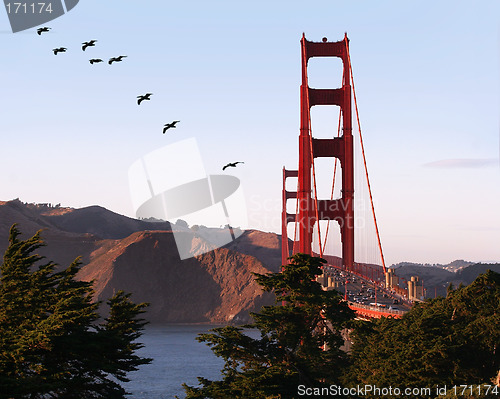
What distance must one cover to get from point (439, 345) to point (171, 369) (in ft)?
248

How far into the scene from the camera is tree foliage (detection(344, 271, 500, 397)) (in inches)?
1134

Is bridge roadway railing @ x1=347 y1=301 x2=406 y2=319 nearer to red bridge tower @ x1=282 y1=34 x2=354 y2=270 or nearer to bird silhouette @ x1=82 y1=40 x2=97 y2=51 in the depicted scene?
red bridge tower @ x1=282 y1=34 x2=354 y2=270

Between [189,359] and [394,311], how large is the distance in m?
66.1

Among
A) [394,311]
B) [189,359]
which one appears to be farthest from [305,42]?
[189,359]

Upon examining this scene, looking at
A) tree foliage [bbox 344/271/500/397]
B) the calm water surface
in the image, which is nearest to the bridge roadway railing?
tree foliage [bbox 344/271/500/397]

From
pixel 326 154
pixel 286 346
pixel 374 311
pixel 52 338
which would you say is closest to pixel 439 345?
pixel 286 346

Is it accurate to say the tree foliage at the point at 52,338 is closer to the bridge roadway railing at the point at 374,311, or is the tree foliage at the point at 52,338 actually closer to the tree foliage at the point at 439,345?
the tree foliage at the point at 439,345

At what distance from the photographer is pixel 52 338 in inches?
863

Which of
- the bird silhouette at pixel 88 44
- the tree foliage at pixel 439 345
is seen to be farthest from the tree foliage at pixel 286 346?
the bird silhouette at pixel 88 44

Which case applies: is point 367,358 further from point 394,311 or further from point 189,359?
point 189,359

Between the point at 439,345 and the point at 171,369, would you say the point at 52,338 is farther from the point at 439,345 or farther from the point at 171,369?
the point at 171,369

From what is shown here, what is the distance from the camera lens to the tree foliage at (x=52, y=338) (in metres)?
20.9

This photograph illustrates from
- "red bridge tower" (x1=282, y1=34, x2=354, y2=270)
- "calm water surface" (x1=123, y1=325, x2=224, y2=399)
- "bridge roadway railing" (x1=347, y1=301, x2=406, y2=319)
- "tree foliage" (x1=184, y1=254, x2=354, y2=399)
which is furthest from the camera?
"calm water surface" (x1=123, y1=325, x2=224, y2=399)

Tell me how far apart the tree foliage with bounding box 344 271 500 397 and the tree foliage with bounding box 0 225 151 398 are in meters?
9.53
